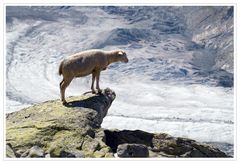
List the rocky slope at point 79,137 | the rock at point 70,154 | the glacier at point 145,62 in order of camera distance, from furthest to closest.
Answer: the glacier at point 145,62, the rocky slope at point 79,137, the rock at point 70,154

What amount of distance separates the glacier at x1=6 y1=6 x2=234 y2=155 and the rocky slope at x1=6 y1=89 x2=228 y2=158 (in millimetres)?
31931

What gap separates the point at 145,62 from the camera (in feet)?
312

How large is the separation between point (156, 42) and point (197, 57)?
836 centimetres

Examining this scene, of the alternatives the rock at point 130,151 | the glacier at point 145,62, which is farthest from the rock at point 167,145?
the glacier at point 145,62

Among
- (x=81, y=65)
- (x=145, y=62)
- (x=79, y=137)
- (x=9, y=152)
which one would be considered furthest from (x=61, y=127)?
(x=145, y=62)

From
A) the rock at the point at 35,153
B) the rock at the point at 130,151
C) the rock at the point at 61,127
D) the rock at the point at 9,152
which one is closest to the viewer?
the rock at the point at 9,152

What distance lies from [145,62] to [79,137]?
82660 mm

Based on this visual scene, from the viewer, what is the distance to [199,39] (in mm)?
123688

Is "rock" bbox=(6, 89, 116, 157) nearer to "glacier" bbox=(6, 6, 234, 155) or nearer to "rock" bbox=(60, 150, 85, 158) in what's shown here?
"rock" bbox=(60, 150, 85, 158)

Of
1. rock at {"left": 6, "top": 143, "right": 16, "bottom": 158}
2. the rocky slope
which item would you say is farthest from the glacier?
rock at {"left": 6, "top": 143, "right": 16, "bottom": 158}

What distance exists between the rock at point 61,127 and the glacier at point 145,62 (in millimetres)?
31731

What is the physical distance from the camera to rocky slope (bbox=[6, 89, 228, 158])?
11891 millimetres

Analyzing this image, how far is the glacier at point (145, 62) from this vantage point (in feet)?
202

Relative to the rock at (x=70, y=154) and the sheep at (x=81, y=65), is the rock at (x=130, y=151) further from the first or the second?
the sheep at (x=81, y=65)
